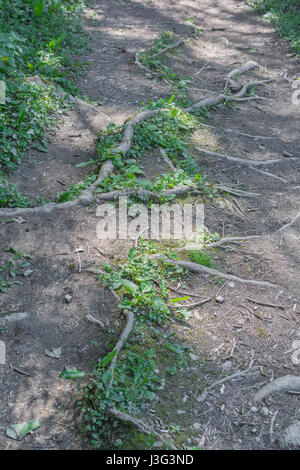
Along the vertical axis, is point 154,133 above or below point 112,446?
above

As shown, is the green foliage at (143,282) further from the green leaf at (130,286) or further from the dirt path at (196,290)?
the dirt path at (196,290)

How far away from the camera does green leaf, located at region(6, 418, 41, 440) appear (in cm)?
290

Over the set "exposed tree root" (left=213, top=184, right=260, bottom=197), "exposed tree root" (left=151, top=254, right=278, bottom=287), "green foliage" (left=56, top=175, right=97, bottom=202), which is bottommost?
"exposed tree root" (left=151, top=254, right=278, bottom=287)

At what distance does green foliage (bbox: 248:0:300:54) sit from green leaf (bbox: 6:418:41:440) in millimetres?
10116

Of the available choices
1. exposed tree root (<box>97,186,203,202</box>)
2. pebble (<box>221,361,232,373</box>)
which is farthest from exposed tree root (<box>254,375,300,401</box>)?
exposed tree root (<box>97,186,203,202</box>)

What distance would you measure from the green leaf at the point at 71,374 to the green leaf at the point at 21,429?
1.12 feet

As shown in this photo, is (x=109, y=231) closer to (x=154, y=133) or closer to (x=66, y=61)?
(x=154, y=133)

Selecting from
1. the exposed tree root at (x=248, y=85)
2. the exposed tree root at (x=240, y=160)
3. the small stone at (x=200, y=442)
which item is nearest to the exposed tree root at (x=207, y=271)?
the small stone at (x=200, y=442)

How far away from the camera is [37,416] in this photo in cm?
304

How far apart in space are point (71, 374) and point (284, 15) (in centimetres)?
1185

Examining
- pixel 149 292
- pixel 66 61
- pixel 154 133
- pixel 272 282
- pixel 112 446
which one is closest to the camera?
pixel 112 446

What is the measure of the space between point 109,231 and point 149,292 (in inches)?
39.8

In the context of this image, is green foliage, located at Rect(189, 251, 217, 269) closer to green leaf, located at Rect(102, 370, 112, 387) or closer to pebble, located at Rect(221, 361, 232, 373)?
pebble, located at Rect(221, 361, 232, 373)

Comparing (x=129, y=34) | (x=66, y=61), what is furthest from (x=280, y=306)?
(x=129, y=34)
